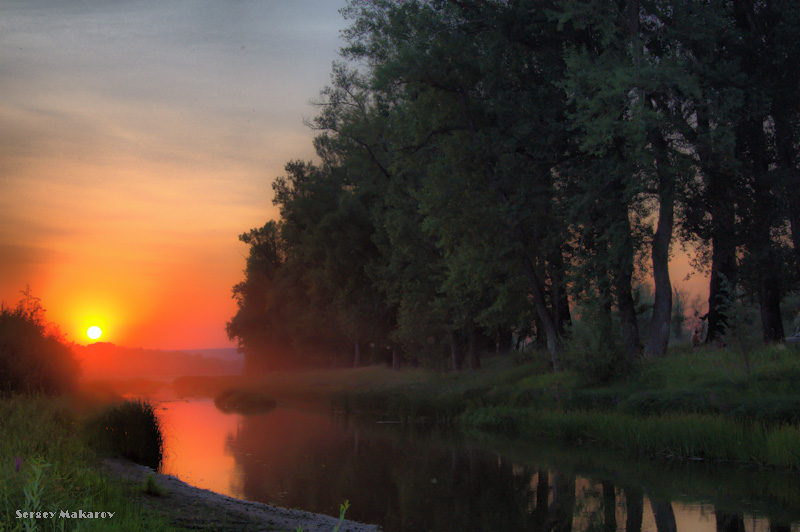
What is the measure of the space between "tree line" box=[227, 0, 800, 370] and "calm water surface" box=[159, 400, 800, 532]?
7913mm

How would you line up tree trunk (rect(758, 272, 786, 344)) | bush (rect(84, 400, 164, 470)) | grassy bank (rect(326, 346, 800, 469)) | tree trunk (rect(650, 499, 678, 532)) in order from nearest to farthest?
tree trunk (rect(650, 499, 678, 532)) < grassy bank (rect(326, 346, 800, 469)) < bush (rect(84, 400, 164, 470)) < tree trunk (rect(758, 272, 786, 344))

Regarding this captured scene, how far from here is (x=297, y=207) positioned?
188 ft

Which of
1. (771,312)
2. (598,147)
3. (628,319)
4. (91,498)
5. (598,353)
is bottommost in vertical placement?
(91,498)

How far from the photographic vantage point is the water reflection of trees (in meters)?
12.8

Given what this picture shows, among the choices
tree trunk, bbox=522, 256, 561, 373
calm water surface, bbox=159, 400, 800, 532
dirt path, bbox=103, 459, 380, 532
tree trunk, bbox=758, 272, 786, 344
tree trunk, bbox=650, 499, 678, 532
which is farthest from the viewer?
tree trunk, bbox=522, 256, 561, 373

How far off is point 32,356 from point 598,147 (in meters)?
24.3

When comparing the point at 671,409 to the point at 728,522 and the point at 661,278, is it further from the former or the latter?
the point at 728,522

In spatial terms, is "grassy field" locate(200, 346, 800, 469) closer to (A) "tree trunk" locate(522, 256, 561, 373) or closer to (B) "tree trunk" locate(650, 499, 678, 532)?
(A) "tree trunk" locate(522, 256, 561, 373)

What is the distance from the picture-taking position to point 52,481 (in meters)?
9.25

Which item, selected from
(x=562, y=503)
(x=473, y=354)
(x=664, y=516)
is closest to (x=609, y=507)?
(x=562, y=503)

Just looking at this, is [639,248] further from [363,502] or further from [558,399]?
[363,502]

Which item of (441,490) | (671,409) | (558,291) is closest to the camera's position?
(441,490)

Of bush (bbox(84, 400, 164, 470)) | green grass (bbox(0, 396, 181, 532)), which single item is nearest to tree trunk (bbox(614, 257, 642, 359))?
bush (bbox(84, 400, 164, 470))

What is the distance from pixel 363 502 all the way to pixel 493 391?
745 inches
